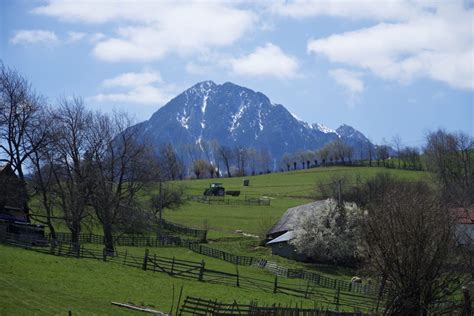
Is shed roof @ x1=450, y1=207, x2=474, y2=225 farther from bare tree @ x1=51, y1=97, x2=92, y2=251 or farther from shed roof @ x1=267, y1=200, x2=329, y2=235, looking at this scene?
bare tree @ x1=51, y1=97, x2=92, y2=251

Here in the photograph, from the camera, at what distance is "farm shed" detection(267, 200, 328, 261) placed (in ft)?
217

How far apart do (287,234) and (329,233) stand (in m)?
6.39

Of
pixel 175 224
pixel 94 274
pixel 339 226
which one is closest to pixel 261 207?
pixel 175 224

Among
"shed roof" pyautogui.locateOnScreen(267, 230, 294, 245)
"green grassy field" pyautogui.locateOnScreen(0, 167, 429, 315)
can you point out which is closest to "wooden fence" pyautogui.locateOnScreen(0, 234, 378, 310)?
"green grassy field" pyautogui.locateOnScreen(0, 167, 429, 315)

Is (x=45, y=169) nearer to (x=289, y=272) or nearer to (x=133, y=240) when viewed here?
(x=133, y=240)

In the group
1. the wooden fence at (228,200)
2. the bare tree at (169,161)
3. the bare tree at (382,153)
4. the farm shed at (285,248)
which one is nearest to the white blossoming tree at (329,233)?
the farm shed at (285,248)

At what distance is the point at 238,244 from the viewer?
2808 inches

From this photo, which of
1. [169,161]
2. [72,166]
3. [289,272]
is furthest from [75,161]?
[169,161]

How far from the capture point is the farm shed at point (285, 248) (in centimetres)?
6553

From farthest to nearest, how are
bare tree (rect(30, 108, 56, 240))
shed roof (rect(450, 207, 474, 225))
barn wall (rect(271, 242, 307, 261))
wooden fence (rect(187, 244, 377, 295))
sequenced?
barn wall (rect(271, 242, 307, 261)) → bare tree (rect(30, 108, 56, 240)) → wooden fence (rect(187, 244, 377, 295)) → shed roof (rect(450, 207, 474, 225))

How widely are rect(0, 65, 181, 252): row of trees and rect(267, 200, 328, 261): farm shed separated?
652 inches

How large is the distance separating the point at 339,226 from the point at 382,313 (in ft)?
119

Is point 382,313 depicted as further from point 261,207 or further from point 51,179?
point 261,207

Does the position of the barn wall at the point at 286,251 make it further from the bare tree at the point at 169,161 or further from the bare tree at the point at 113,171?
the bare tree at the point at 169,161
